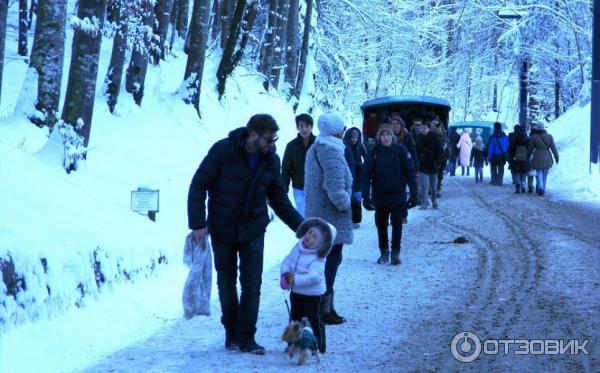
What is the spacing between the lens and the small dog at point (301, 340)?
7062 millimetres

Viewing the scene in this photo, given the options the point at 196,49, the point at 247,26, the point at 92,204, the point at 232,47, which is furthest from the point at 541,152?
the point at 92,204

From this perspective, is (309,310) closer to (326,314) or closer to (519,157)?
(326,314)

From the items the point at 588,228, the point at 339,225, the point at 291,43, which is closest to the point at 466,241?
the point at 588,228

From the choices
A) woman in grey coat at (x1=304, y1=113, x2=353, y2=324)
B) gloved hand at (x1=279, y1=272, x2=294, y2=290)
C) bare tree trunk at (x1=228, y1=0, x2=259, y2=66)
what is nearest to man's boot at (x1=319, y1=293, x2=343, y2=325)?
woman in grey coat at (x1=304, y1=113, x2=353, y2=324)

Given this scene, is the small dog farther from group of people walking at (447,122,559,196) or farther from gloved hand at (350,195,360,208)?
group of people walking at (447,122,559,196)

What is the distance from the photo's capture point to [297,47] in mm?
36844

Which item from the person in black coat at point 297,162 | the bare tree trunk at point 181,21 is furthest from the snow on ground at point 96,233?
the bare tree trunk at point 181,21

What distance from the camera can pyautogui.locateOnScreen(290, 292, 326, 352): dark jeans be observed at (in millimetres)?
7414

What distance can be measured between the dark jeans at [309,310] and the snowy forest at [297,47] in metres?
5.33

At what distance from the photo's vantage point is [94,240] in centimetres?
943

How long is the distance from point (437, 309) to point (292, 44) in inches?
961

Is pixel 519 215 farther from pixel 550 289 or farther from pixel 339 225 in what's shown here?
pixel 339 225

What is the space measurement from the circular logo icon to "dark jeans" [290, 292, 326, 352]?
3.44 feet

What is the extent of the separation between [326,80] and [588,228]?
30622 millimetres
